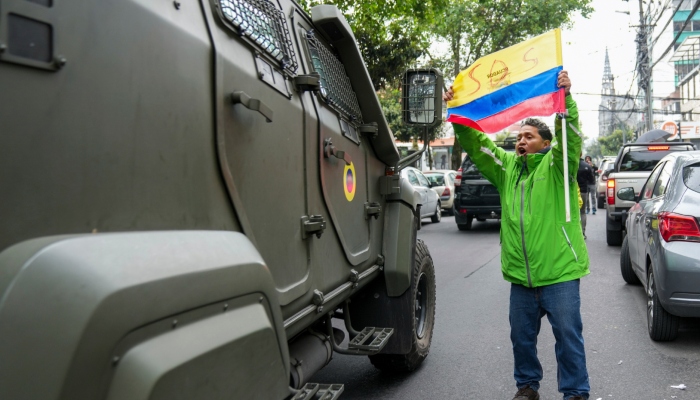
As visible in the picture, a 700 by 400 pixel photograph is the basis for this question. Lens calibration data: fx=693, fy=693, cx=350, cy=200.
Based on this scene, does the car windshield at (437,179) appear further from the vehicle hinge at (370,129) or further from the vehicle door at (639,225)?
the vehicle hinge at (370,129)

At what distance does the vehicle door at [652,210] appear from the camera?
19.9ft

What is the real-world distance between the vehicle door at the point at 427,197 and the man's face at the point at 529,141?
13.2m

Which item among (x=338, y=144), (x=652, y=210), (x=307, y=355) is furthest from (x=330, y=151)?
(x=652, y=210)

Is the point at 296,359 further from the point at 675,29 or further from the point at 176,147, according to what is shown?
the point at 675,29

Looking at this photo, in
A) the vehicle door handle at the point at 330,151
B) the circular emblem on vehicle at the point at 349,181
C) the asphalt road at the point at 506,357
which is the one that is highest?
the vehicle door handle at the point at 330,151

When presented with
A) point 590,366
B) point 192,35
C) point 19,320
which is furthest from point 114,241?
point 590,366

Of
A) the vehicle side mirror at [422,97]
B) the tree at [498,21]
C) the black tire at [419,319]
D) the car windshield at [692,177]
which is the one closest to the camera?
the vehicle side mirror at [422,97]

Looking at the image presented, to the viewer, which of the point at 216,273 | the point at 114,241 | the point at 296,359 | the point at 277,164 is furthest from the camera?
the point at 296,359

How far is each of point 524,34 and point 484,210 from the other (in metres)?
18.4

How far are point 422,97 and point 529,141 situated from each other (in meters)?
0.78

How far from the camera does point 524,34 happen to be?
31.6 m

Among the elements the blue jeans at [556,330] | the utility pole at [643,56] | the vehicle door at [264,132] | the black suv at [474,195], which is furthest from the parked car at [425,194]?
the utility pole at [643,56]

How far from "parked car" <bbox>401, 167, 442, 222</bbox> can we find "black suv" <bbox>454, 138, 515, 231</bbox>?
1.31 m

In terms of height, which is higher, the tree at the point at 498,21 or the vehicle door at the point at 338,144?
the tree at the point at 498,21
